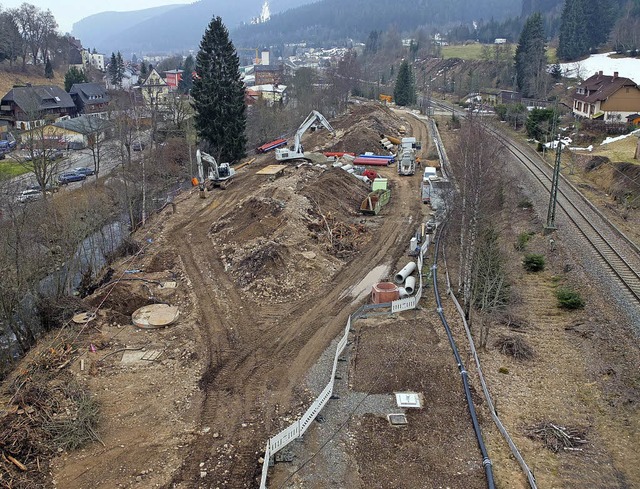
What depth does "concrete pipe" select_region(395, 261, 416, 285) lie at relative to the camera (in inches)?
869

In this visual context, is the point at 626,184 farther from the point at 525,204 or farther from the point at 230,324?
the point at 230,324

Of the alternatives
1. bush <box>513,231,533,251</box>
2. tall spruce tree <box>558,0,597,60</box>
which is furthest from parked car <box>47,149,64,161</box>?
tall spruce tree <box>558,0,597,60</box>

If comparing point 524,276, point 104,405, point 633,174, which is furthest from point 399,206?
point 104,405

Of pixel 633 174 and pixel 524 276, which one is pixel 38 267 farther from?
pixel 633 174

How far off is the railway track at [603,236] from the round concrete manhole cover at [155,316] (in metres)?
14.2

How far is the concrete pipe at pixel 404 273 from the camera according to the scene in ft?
72.4

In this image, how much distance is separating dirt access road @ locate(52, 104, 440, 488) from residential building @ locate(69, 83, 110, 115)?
47.0 m

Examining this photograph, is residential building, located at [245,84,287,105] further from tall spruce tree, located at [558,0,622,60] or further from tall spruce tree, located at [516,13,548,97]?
tall spruce tree, located at [558,0,622,60]

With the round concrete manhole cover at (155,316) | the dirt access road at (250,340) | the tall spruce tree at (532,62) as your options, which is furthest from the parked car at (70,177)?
the tall spruce tree at (532,62)

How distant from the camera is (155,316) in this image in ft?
62.7

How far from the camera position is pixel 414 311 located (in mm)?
19594

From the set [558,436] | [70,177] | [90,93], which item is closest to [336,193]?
[558,436]

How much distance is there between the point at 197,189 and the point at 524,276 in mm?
21695

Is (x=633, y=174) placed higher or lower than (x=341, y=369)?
higher
